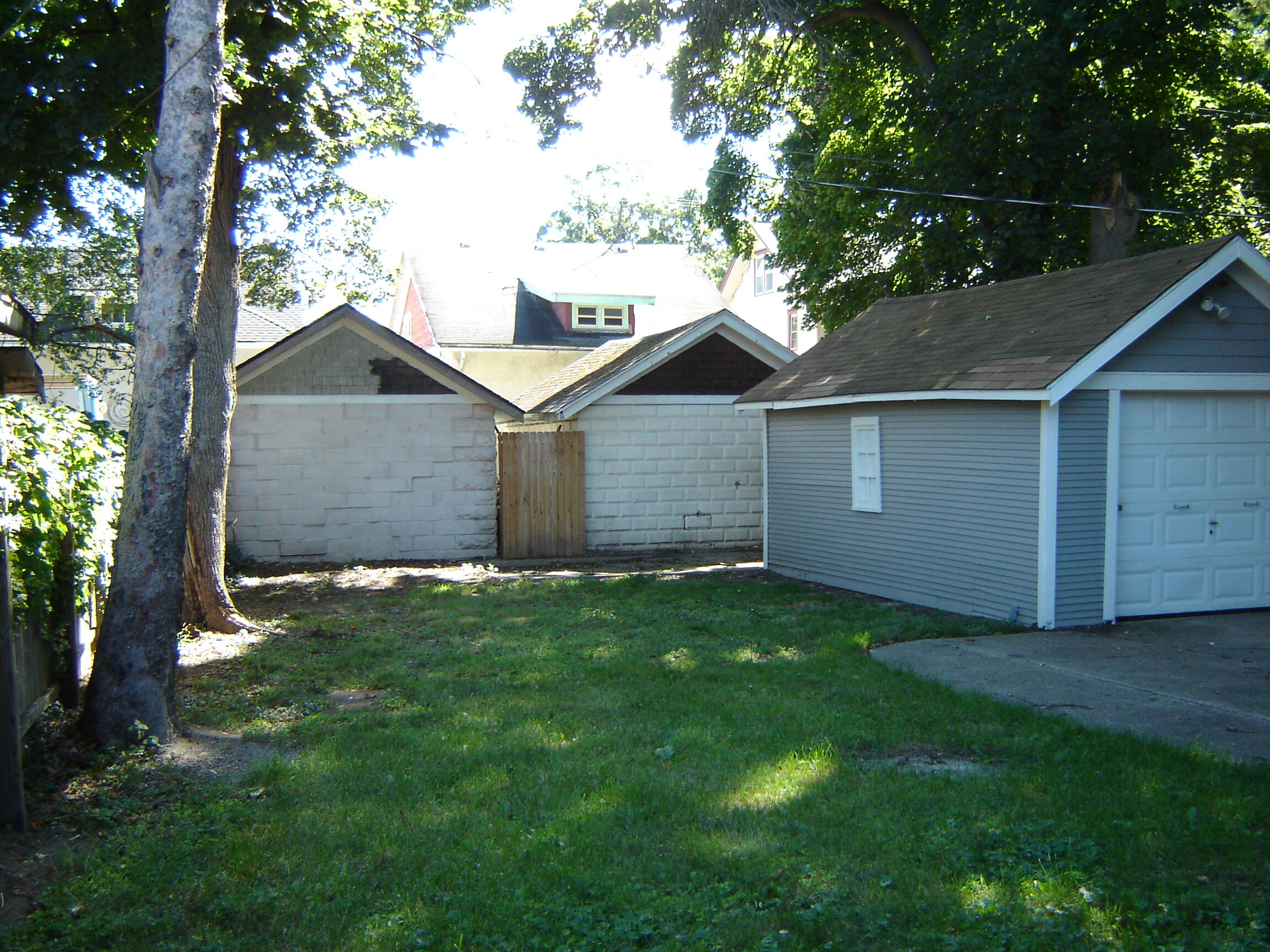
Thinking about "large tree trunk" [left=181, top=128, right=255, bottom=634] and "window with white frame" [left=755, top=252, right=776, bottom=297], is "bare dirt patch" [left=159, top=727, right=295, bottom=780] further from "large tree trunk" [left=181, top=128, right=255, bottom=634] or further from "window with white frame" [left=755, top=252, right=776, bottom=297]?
"window with white frame" [left=755, top=252, right=776, bottom=297]

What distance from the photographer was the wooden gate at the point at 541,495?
17.0 metres

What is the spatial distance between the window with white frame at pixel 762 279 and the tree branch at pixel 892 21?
60.9 feet

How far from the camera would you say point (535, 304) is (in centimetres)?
3108

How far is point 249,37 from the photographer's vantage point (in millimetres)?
11016

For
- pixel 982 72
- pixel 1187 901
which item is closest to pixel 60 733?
pixel 1187 901

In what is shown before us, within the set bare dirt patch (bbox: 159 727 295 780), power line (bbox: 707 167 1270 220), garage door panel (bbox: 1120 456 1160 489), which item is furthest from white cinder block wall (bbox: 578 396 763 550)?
bare dirt patch (bbox: 159 727 295 780)

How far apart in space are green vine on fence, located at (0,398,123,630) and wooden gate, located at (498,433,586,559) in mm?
9313

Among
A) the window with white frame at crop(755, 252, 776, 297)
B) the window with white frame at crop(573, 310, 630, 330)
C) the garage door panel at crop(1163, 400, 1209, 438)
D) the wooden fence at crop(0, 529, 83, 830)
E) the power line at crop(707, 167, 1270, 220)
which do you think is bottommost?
the wooden fence at crop(0, 529, 83, 830)

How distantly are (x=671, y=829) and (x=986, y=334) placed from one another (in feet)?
28.3

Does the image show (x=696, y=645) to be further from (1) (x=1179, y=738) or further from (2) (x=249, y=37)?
(2) (x=249, y=37)

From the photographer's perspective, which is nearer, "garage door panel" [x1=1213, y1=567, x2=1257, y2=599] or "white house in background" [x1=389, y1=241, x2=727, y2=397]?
"garage door panel" [x1=1213, y1=567, x2=1257, y2=599]

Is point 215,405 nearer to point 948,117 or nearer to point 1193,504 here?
point 1193,504

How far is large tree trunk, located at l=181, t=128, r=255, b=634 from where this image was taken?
34.0 ft

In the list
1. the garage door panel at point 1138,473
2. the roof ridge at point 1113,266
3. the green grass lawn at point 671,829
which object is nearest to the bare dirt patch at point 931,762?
the green grass lawn at point 671,829
